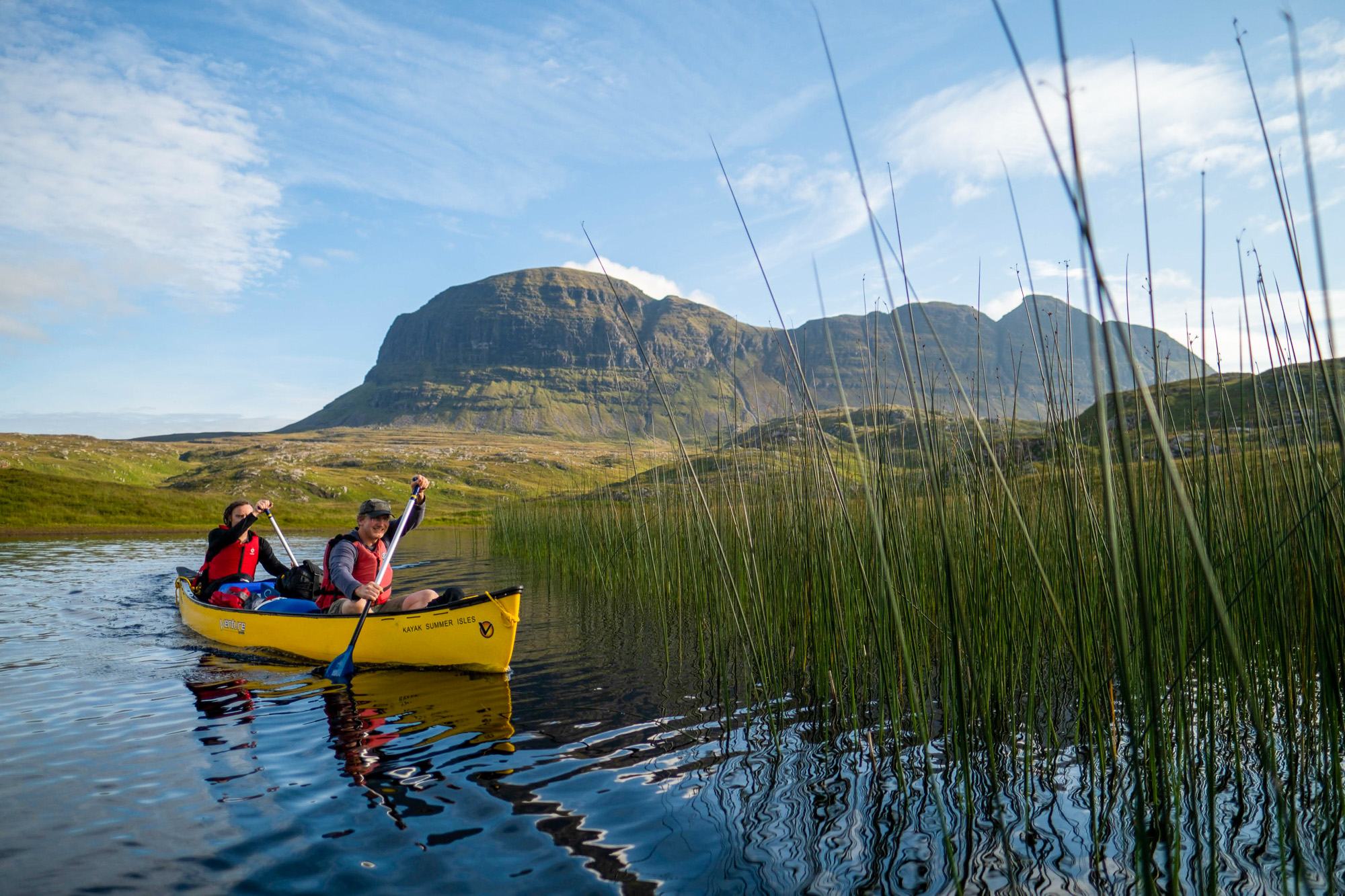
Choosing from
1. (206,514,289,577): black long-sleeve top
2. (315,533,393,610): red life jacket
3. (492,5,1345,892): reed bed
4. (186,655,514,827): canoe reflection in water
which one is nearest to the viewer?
(492,5,1345,892): reed bed

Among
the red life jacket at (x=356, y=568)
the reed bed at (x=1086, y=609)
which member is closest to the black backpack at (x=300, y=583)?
the red life jacket at (x=356, y=568)

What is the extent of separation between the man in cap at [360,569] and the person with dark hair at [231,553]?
6.57ft

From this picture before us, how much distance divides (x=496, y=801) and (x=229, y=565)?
708 cm

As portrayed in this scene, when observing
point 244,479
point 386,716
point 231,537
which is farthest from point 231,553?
point 244,479

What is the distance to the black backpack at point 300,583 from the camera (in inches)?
340

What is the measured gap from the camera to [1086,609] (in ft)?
9.53

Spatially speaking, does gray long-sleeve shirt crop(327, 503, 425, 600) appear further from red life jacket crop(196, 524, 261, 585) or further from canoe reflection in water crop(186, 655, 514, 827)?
red life jacket crop(196, 524, 261, 585)

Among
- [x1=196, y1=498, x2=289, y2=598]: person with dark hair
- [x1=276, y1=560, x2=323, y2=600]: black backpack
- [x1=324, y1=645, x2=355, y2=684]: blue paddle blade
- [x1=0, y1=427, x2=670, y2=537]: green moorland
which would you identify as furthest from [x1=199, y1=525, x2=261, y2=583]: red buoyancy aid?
[x1=0, y1=427, x2=670, y2=537]: green moorland

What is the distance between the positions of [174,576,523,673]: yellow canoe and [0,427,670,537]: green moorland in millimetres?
1748

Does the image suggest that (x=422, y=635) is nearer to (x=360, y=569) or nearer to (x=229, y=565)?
(x=360, y=569)

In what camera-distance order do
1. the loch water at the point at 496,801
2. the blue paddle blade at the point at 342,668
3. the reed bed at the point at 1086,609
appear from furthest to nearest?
the blue paddle blade at the point at 342,668 → the loch water at the point at 496,801 → the reed bed at the point at 1086,609

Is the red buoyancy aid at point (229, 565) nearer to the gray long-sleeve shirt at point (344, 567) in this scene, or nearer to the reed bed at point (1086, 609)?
the gray long-sleeve shirt at point (344, 567)

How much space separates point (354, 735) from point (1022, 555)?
4034mm

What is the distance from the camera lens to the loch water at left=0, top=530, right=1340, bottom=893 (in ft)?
9.62
